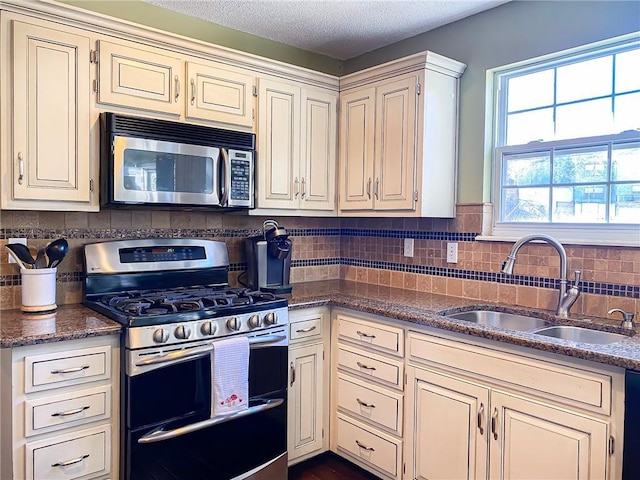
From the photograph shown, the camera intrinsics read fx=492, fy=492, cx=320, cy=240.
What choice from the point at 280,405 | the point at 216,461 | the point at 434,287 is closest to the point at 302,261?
the point at 434,287

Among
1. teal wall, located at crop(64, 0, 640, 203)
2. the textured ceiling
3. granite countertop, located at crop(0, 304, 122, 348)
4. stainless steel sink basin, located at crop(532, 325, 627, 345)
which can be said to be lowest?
stainless steel sink basin, located at crop(532, 325, 627, 345)

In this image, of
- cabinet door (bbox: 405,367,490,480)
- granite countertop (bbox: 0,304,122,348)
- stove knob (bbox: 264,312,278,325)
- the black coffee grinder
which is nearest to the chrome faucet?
cabinet door (bbox: 405,367,490,480)

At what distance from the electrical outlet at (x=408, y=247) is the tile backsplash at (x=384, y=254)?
26mm

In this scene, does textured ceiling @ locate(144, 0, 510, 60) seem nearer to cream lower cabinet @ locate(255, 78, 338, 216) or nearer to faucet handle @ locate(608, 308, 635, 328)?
cream lower cabinet @ locate(255, 78, 338, 216)

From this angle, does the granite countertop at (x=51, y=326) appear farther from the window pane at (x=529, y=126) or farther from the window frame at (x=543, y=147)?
the window pane at (x=529, y=126)

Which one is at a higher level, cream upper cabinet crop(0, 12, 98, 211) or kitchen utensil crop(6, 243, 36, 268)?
cream upper cabinet crop(0, 12, 98, 211)

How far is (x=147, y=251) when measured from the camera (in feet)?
8.37

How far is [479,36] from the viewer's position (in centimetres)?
267

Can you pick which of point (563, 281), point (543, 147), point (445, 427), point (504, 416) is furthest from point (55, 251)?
point (543, 147)

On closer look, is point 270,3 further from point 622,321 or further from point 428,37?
point 622,321

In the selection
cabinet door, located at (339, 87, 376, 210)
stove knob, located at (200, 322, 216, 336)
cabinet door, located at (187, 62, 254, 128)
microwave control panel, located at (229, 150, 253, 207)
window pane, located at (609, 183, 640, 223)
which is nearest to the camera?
stove knob, located at (200, 322, 216, 336)

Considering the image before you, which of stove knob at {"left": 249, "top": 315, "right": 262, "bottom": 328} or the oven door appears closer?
the oven door

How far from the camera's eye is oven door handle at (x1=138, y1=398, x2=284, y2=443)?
1941 mm

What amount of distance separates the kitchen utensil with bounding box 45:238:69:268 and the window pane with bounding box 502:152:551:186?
2196mm
